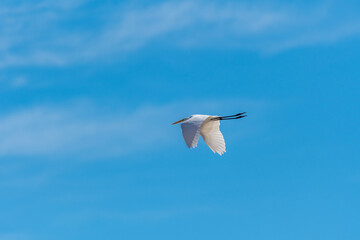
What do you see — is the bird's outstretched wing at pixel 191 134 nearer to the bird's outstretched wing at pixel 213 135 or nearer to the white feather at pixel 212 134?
the white feather at pixel 212 134

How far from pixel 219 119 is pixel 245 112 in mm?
2322

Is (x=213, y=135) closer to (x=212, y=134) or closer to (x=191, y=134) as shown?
(x=212, y=134)

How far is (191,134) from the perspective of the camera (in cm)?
3038

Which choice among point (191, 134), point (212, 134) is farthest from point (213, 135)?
point (191, 134)

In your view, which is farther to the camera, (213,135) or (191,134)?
(213,135)

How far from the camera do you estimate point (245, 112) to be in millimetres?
36188

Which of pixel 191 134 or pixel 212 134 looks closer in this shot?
pixel 191 134

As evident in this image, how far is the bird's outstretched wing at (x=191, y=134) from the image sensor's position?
99.1 feet

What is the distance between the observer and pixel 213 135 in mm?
34594

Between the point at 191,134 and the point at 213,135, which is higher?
the point at 213,135

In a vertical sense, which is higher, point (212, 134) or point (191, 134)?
point (212, 134)

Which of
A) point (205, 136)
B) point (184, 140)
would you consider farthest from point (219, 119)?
point (184, 140)

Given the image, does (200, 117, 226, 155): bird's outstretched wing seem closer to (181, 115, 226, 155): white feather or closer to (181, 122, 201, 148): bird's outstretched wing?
(181, 115, 226, 155): white feather

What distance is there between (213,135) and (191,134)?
4393 mm
